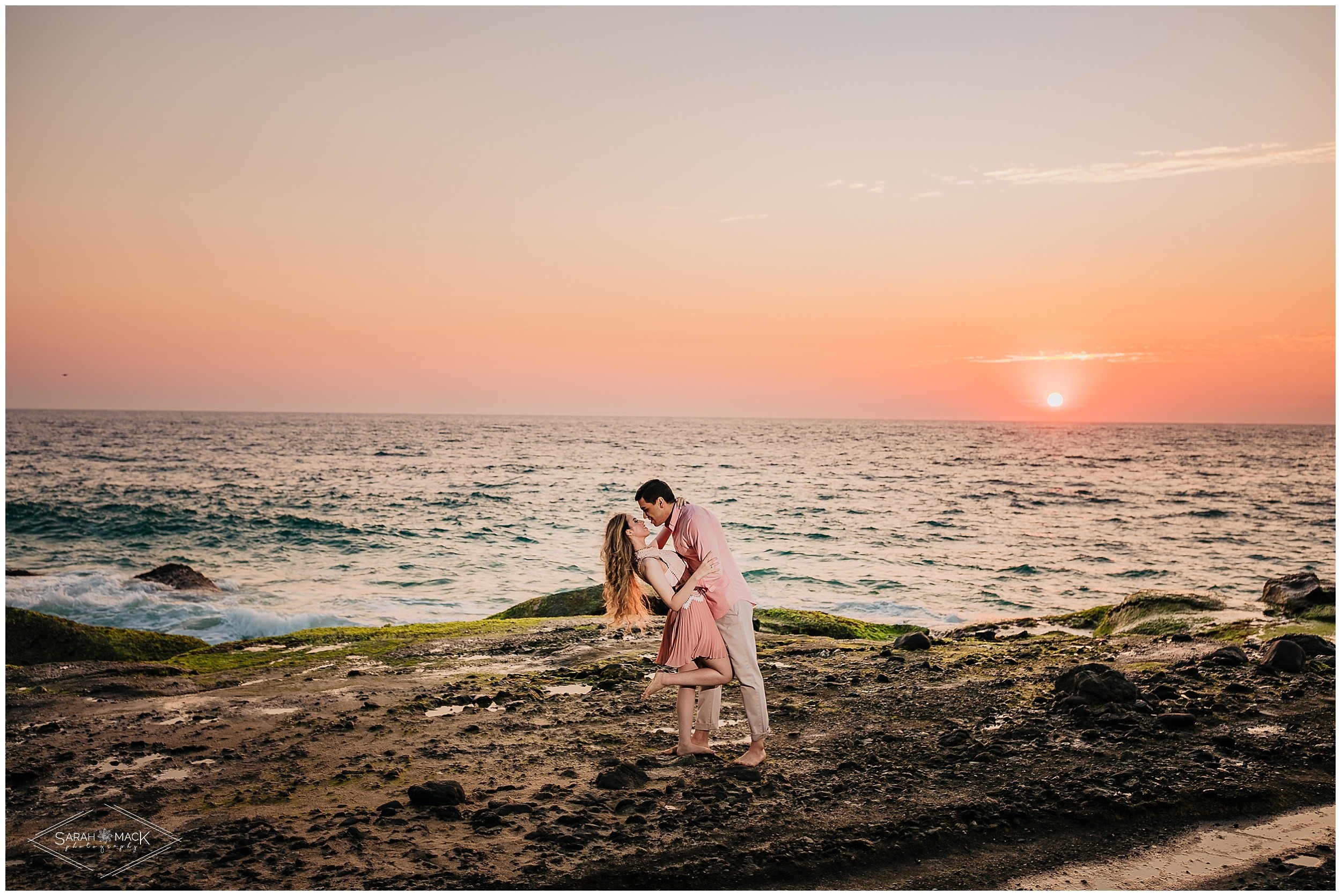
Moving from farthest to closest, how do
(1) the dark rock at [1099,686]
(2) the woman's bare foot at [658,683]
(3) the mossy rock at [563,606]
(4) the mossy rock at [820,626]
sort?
(3) the mossy rock at [563,606] < (4) the mossy rock at [820,626] < (1) the dark rock at [1099,686] < (2) the woman's bare foot at [658,683]

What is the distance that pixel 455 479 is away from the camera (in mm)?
53281

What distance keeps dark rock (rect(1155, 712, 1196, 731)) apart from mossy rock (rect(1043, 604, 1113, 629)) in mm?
8890

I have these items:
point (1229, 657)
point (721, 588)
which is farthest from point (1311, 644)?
point (721, 588)

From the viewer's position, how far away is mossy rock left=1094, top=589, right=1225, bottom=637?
14.3 m

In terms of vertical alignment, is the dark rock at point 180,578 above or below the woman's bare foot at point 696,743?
below

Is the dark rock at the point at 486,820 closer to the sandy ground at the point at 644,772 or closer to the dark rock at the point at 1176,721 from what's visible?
the sandy ground at the point at 644,772

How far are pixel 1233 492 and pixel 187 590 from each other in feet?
184

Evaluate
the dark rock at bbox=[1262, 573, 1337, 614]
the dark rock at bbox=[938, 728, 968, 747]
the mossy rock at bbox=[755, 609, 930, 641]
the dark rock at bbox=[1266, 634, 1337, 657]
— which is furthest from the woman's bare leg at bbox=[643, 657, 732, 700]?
the dark rock at bbox=[1262, 573, 1337, 614]

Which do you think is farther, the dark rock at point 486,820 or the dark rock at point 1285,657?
the dark rock at point 1285,657

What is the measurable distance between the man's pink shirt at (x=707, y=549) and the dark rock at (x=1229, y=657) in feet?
22.6

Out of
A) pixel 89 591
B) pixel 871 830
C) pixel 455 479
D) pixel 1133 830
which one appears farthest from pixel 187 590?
pixel 455 479

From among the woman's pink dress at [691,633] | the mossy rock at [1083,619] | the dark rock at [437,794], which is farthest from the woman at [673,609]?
the mossy rock at [1083,619]

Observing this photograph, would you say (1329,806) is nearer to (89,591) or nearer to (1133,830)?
(1133,830)

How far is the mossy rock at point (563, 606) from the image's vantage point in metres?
16.0
